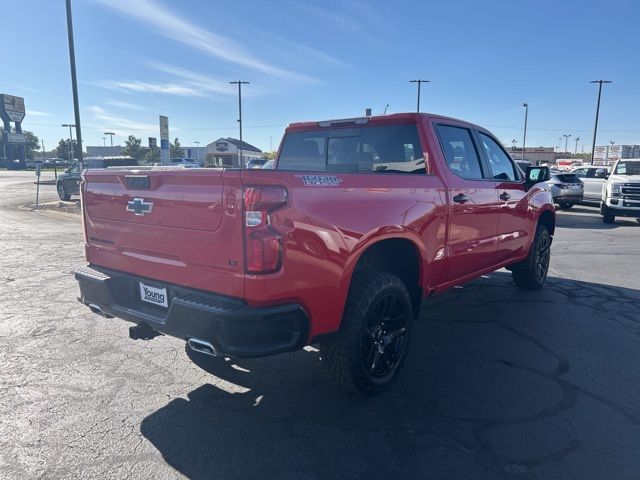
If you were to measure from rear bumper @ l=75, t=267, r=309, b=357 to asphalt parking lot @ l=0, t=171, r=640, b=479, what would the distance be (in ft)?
2.12

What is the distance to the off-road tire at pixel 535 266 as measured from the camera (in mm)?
6262

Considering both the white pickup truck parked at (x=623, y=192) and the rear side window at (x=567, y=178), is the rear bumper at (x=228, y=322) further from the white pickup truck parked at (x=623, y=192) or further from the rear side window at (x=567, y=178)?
the rear side window at (x=567, y=178)

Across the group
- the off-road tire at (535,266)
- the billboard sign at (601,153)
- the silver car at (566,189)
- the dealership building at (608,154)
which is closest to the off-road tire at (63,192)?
the off-road tire at (535,266)

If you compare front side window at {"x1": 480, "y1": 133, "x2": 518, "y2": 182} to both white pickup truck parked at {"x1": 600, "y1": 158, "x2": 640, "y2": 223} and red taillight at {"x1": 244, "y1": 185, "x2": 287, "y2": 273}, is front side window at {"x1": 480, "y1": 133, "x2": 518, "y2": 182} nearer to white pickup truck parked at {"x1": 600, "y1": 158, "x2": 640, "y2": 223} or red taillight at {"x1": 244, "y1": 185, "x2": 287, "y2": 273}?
red taillight at {"x1": 244, "y1": 185, "x2": 287, "y2": 273}

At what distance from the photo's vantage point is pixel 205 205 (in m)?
2.79

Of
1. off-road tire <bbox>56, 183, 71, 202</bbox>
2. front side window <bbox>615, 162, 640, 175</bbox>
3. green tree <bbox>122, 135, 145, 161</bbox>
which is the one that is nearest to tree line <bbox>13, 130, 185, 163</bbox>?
green tree <bbox>122, 135, 145, 161</bbox>

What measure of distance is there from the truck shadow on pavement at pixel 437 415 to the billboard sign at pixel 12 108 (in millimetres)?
79562

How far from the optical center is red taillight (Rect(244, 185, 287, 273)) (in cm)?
261

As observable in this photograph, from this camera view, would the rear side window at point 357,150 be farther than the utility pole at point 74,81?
No

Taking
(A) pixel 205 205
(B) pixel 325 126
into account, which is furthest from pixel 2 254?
(A) pixel 205 205

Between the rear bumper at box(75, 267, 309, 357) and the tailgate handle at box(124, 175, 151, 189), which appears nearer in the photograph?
the rear bumper at box(75, 267, 309, 357)

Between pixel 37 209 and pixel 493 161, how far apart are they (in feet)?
55.2

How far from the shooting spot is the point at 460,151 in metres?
4.55

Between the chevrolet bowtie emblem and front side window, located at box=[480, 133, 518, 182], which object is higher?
front side window, located at box=[480, 133, 518, 182]
